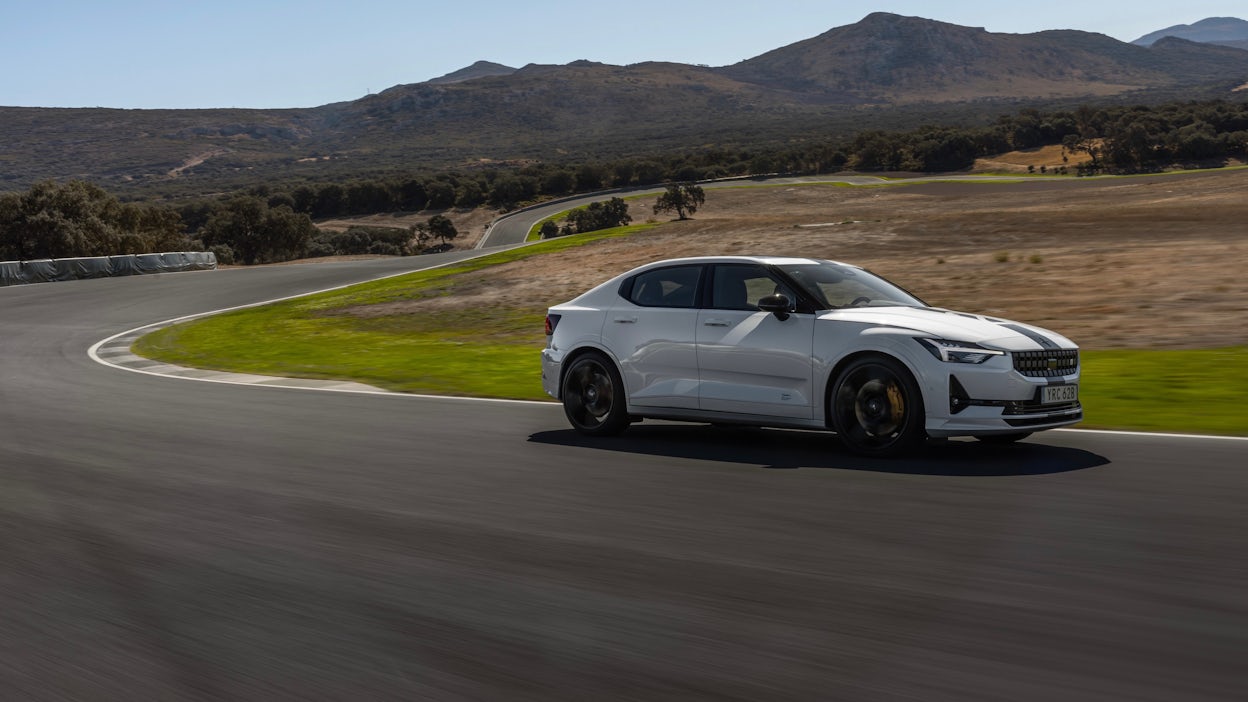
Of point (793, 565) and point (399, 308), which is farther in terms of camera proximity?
point (399, 308)

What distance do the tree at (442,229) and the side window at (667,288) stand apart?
8650cm

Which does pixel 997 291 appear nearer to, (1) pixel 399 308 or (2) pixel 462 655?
(1) pixel 399 308

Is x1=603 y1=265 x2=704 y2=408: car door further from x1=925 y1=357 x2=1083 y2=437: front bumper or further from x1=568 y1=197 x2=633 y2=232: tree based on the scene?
x1=568 y1=197 x2=633 y2=232: tree

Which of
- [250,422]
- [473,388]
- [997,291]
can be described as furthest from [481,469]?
[997,291]

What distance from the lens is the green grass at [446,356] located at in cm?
1163

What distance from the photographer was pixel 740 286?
10070 mm

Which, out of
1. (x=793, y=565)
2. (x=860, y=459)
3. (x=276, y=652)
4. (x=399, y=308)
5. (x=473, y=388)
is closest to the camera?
(x=276, y=652)

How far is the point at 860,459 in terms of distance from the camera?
29.3 feet

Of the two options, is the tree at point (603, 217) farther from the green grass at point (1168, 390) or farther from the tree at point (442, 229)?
the green grass at point (1168, 390)

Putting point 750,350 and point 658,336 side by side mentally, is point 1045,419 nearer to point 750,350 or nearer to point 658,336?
point 750,350

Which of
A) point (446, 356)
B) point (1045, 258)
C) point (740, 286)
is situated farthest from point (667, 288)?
point (1045, 258)

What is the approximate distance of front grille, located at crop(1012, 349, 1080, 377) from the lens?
8.71m

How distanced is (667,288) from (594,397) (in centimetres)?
113

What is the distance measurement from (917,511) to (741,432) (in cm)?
377
